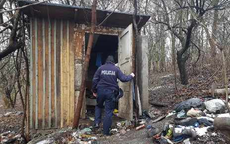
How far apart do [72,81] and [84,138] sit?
2.01 metres

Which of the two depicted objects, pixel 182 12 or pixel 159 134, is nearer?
pixel 159 134

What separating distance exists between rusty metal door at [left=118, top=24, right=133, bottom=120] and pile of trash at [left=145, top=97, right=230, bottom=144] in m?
1.40

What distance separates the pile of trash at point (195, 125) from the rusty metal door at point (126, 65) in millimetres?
1399

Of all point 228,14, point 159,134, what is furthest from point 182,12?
point 159,134

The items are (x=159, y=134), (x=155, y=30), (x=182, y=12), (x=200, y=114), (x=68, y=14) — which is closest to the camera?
(x=159, y=134)

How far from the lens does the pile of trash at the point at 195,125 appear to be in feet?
11.1

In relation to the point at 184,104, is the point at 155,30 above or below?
above

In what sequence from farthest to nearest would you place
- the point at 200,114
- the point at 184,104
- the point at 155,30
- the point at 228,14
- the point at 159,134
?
the point at 155,30 < the point at 228,14 < the point at 184,104 < the point at 200,114 < the point at 159,134

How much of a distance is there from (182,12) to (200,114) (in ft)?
21.5

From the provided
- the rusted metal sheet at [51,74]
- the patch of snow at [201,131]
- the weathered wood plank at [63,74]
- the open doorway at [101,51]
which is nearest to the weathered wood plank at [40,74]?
the rusted metal sheet at [51,74]

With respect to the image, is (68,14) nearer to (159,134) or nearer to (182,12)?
(159,134)

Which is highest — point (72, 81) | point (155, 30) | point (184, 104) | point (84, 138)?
point (155, 30)

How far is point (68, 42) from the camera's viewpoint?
6020 millimetres

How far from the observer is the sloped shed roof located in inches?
214
